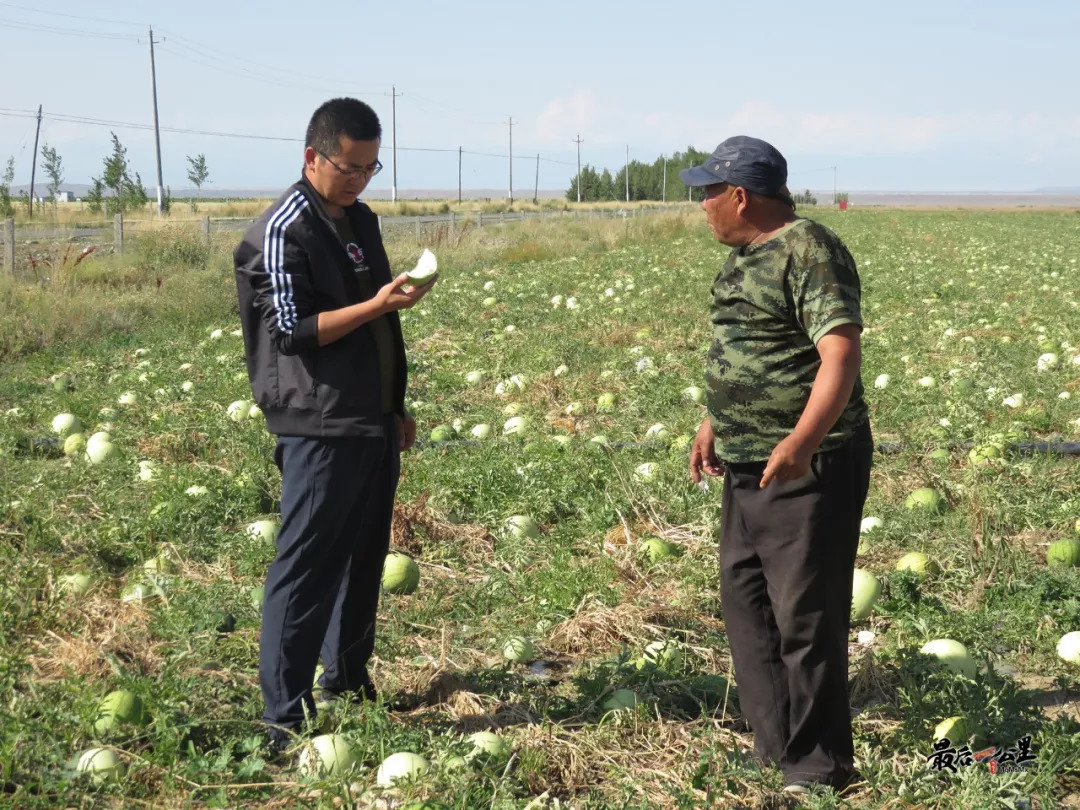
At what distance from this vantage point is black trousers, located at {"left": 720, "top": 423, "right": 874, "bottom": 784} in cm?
303

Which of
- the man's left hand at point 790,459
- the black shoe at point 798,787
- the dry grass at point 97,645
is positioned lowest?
the black shoe at point 798,787

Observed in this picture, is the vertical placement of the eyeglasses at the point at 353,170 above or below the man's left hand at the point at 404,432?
above

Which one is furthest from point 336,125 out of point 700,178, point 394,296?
point 700,178

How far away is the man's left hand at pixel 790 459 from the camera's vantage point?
290 cm

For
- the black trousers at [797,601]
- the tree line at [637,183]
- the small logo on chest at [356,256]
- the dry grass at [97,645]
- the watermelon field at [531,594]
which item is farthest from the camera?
the tree line at [637,183]

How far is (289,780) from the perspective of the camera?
3148mm

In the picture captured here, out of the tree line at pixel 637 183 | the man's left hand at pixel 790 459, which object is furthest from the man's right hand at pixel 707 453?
the tree line at pixel 637 183

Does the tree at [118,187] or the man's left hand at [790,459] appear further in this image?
the tree at [118,187]

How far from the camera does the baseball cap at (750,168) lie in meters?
3.06

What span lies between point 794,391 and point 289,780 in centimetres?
183

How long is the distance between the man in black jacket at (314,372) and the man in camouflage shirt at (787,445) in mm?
971

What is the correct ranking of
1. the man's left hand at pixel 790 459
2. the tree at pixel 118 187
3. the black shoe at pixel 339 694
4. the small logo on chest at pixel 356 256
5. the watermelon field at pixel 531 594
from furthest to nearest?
the tree at pixel 118 187 → the black shoe at pixel 339 694 → the small logo on chest at pixel 356 256 → the watermelon field at pixel 531 594 → the man's left hand at pixel 790 459

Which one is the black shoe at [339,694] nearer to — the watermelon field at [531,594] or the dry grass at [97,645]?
the watermelon field at [531,594]

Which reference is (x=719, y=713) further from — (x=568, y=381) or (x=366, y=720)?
(x=568, y=381)
